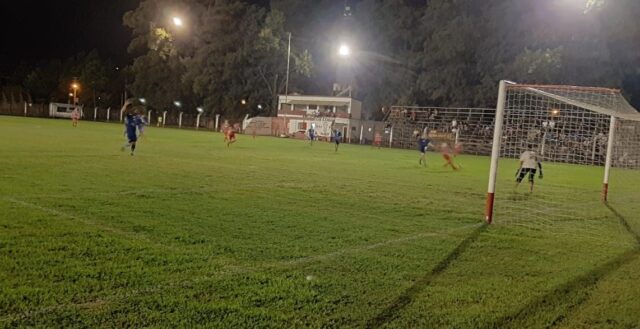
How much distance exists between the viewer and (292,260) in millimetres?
6781

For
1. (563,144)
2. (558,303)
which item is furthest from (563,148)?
(558,303)

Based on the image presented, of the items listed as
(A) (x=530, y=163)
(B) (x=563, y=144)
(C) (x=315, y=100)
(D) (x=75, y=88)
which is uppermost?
(D) (x=75, y=88)

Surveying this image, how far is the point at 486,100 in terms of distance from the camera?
52156mm

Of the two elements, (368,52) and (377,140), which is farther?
(368,52)

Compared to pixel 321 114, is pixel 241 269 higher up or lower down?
lower down

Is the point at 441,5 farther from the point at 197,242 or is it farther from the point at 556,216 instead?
the point at 197,242

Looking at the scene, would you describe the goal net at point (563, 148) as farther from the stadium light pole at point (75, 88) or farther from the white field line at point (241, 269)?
Result: the stadium light pole at point (75, 88)

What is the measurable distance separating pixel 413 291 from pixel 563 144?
1439 cm

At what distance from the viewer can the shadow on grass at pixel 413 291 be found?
4.95m

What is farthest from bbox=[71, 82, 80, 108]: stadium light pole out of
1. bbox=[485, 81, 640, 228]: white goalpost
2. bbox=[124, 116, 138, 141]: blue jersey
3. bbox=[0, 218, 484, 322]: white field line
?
bbox=[0, 218, 484, 322]: white field line

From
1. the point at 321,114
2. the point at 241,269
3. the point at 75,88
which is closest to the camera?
the point at 241,269

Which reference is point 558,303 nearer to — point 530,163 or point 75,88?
point 530,163

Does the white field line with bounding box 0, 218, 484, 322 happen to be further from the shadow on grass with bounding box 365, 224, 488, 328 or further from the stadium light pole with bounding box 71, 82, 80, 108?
the stadium light pole with bounding box 71, 82, 80, 108

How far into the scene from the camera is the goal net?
1108cm
